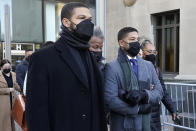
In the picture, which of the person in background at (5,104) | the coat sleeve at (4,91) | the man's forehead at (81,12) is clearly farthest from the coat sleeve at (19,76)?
the man's forehead at (81,12)

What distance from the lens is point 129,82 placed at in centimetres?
261

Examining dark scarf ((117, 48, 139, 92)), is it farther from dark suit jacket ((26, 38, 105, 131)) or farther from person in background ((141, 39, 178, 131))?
person in background ((141, 39, 178, 131))

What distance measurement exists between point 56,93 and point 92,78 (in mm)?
342

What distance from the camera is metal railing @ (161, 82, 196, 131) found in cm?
480

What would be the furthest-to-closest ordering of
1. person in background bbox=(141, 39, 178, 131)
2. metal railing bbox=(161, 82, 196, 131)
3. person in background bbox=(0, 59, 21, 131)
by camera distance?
1. person in background bbox=(0, 59, 21, 131)
2. metal railing bbox=(161, 82, 196, 131)
3. person in background bbox=(141, 39, 178, 131)

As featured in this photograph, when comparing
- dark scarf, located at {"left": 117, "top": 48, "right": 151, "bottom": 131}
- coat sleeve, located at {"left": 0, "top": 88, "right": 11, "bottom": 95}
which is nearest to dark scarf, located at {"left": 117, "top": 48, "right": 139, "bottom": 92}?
dark scarf, located at {"left": 117, "top": 48, "right": 151, "bottom": 131}

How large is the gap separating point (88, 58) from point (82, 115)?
496 millimetres

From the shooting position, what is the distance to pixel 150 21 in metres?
10.5

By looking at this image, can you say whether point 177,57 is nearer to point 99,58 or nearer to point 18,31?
point 18,31

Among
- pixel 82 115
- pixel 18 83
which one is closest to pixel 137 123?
pixel 82 115

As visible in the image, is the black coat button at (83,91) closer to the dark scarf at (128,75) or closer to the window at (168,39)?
A: the dark scarf at (128,75)

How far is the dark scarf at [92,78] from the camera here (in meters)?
2.21

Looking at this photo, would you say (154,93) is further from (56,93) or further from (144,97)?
(56,93)

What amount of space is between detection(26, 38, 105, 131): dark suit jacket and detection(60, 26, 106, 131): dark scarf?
8 centimetres
